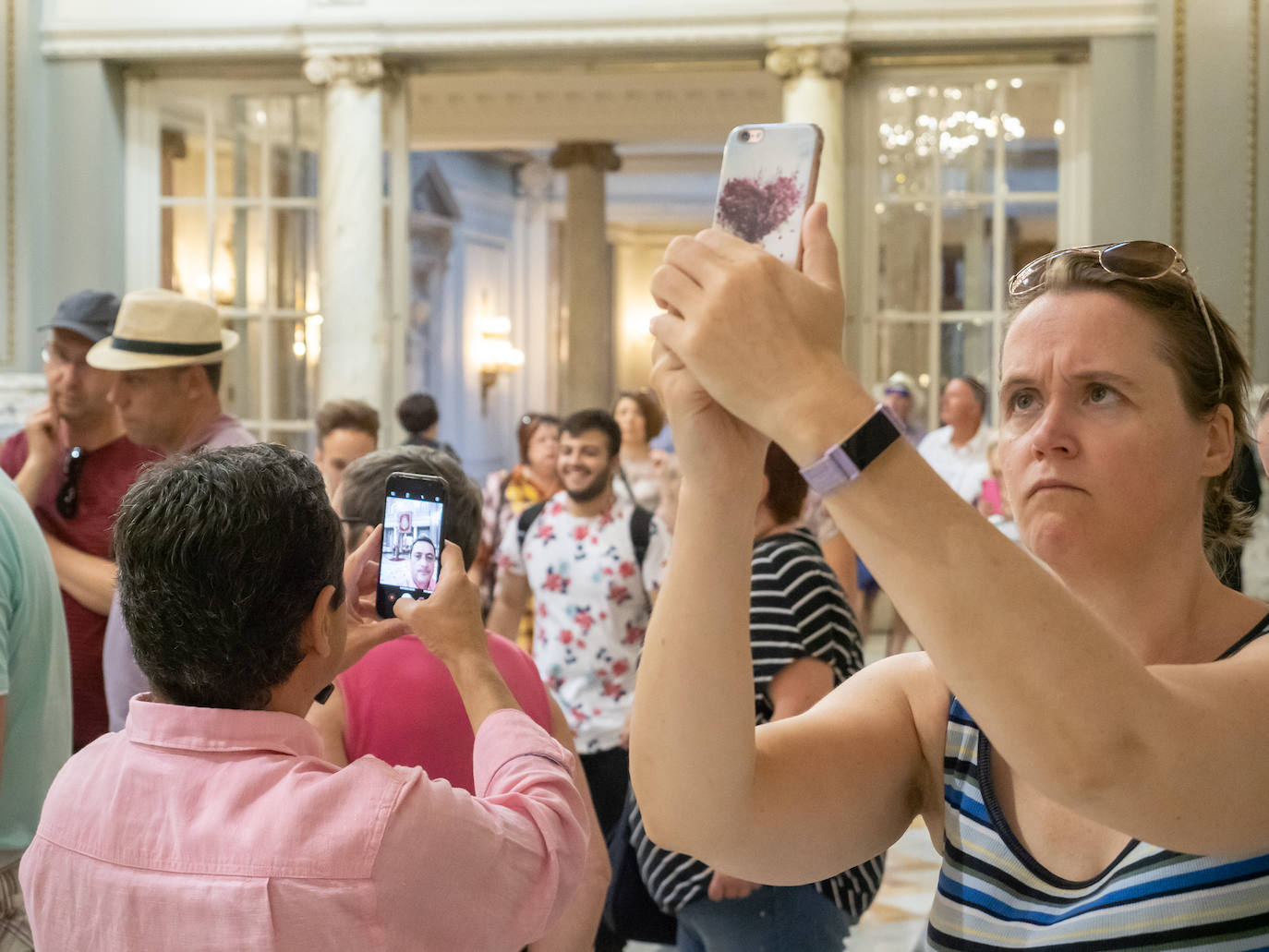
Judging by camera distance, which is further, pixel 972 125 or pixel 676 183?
pixel 676 183

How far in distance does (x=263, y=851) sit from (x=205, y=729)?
0.16 meters

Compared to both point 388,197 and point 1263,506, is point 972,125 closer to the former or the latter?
point 1263,506

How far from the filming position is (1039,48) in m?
6.64

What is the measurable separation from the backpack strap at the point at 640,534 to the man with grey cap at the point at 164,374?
1262 mm

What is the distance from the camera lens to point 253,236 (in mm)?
7309

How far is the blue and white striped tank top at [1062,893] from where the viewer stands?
950mm

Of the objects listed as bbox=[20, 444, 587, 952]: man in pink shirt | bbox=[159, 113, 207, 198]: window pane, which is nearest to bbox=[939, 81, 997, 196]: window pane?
bbox=[159, 113, 207, 198]: window pane

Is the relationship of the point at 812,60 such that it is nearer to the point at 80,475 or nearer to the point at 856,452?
the point at 80,475

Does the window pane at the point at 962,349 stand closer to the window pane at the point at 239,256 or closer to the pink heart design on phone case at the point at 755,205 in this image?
the window pane at the point at 239,256

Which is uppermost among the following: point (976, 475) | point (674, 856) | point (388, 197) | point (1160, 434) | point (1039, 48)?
point (1039, 48)

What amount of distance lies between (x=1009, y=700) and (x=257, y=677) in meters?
0.84

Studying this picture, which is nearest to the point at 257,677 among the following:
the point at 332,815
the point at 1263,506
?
the point at 332,815

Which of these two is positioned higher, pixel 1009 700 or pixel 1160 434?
pixel 1160 434

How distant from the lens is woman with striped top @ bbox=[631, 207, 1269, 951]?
75 cm
